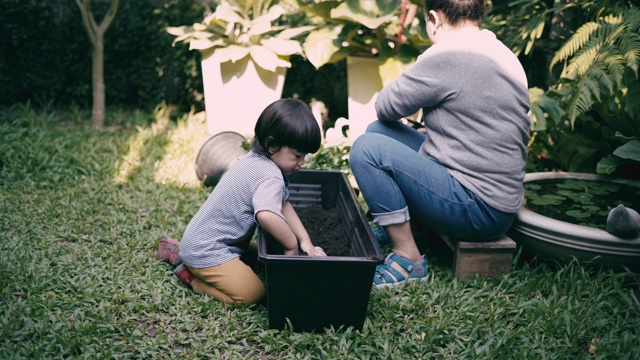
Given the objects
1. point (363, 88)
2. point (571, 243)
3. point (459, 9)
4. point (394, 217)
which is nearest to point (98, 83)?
point (363, 88)

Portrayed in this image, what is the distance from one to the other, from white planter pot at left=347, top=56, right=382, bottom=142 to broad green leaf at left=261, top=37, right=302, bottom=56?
1.46 ft

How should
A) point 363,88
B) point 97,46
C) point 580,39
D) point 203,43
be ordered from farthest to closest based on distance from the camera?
1. point 97,46
2. point 203,43
3. point 363,88
4. point 580,39

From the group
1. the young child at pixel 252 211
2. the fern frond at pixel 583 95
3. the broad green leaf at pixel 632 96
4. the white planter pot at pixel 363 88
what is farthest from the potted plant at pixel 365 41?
the young child at pixel 252 211

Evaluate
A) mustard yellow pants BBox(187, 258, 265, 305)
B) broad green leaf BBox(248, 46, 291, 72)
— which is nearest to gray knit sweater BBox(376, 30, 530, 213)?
mustard yellow pants BBox(187, 258, 265, 305)

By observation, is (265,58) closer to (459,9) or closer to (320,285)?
(459,9)

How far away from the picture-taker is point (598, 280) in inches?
100.0

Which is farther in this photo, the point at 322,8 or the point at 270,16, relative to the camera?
the point at 270,16

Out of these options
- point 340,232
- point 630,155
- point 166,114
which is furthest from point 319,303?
point 166,114

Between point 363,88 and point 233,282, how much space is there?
2.31 meters

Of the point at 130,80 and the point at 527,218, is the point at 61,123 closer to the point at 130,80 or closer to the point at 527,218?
the point at 130,80

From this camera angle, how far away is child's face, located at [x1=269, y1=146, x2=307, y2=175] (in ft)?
7.36

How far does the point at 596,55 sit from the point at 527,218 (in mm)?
1059

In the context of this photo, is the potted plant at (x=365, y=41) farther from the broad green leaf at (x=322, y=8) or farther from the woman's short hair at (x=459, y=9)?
the woman's short hair at (x=459, y=9)

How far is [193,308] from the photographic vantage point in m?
2.36
